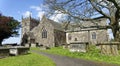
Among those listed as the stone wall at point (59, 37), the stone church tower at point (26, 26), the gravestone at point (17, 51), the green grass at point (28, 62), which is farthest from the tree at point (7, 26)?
the green grass at point (28, 62)

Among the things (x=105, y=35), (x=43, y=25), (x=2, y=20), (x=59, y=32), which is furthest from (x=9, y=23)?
(x=105, y=35)

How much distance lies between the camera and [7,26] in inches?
2100

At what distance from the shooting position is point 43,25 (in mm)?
57094

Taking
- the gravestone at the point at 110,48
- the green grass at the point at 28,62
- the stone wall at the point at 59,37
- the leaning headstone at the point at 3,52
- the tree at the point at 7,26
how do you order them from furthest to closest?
the stone wall at the point at 59,37 → the tree at the point at 7,26 → the leaning headstone at the point at 3,52 → the gravestone at the point at 110,48 → the green grass at the point at 28,62

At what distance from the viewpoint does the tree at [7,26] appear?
5182cm

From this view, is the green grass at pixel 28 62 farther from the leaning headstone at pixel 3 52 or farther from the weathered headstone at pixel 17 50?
the weathered headstone at pixel 17 50

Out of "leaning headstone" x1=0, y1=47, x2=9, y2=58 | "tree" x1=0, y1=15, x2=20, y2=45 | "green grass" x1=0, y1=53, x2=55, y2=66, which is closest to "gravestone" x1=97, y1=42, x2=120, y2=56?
"green grass" x1=0, y1=53, x2=55, y2=66

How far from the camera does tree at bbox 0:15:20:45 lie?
170ft

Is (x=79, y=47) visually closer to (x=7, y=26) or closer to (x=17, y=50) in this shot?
(x=17, y=50)

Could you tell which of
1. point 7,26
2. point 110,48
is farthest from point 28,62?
point 7,26

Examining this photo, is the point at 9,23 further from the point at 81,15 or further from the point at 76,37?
the point at 81,15

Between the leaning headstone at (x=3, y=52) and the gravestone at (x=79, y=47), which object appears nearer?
the leaning headstone at (x=3, y=52)

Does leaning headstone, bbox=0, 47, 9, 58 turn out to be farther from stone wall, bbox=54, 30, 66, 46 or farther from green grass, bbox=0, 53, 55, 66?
stone wall, bbox=54, 30, 66, 46

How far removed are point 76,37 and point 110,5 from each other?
90.1 ft
